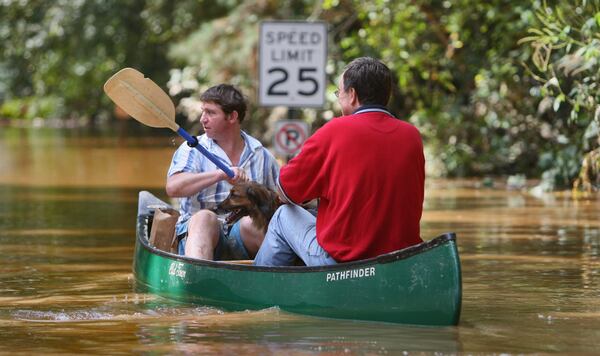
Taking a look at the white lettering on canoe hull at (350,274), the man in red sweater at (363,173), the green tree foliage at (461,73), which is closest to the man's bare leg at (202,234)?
the man in red sweater at (363,173)

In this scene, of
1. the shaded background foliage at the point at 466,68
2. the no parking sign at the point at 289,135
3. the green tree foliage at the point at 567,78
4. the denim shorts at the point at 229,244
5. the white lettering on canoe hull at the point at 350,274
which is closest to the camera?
the white lettering on canoe hull at the point at 350,274

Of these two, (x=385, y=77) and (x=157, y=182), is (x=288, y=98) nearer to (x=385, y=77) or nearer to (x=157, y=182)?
(x=385, y=77)

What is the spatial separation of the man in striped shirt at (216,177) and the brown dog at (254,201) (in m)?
A: 0.07

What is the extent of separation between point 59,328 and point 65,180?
47.2ft

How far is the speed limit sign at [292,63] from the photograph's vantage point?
13.7 m

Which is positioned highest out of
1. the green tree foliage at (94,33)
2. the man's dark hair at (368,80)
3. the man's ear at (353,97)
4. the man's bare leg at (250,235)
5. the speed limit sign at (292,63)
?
the green tree foliage at (94,33)

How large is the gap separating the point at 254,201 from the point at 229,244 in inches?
18.8

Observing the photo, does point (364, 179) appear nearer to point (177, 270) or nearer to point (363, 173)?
point (363, 173)

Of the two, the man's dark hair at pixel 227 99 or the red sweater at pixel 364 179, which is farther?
the man's dark hair at pixel 227 99

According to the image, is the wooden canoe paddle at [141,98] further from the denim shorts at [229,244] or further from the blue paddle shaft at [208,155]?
the denim shorts at [229,244]

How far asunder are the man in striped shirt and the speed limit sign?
13.4 ft

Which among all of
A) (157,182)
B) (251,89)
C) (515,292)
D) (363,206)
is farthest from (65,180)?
(363,206)

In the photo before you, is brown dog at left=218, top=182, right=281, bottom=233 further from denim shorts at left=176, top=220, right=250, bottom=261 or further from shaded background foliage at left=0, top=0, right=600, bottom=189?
shaded background foliage at left=0, top=0, right=600, bottom=189

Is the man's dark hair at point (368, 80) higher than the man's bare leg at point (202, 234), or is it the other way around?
the man's dark hair at point (368, 80)
